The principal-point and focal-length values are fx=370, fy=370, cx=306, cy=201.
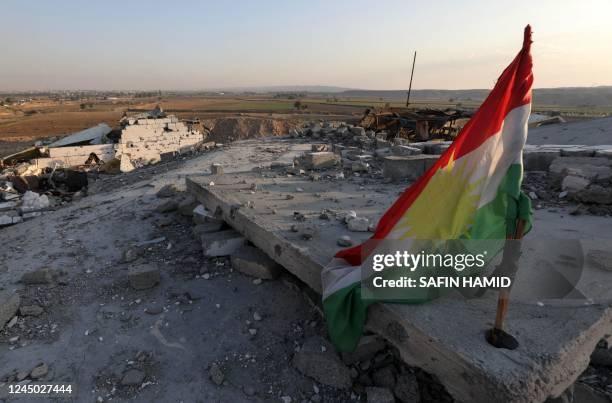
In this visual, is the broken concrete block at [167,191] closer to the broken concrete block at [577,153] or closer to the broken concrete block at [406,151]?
the broken concrete block at [406,151]

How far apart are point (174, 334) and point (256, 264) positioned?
1018 millimetres

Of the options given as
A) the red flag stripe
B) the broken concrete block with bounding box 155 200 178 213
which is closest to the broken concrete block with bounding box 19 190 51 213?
the broken concrete block with bounding box 155 200 178 213

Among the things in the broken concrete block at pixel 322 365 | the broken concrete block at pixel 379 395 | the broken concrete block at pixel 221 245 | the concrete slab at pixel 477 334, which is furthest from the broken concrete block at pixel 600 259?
the broken concrete block at pixel 221 245

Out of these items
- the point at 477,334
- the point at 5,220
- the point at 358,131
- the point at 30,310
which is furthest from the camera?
the point at 358,131

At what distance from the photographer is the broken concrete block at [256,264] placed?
3.83 m

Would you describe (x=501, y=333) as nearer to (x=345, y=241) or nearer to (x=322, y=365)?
(x=322, y=365)

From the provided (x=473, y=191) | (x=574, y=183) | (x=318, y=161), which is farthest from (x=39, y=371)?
(x=574, y=183)

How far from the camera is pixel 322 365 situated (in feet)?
9.10

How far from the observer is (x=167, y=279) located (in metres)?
4.08

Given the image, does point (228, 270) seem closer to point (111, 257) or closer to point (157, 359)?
point (157, 359)

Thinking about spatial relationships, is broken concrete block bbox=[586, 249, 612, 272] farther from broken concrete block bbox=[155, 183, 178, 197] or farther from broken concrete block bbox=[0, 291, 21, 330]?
broken concrete block bbox=[155, 183, 178, 197]

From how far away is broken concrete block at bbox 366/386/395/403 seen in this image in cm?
252

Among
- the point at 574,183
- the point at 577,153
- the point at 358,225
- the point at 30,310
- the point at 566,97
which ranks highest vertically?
the point at 566,97

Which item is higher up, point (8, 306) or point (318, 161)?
point (318, 161)
